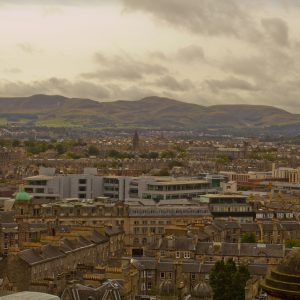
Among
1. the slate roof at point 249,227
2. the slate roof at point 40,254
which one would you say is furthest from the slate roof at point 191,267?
the slate roof at point 249,227

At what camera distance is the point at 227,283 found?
146 feet

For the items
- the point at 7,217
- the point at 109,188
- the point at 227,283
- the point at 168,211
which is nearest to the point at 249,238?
the point at 168,211

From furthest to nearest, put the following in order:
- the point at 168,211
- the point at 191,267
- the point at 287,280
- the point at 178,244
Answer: the point at 168,211 < the point at 178,244 < the point at 191,267 < the point at 287,280

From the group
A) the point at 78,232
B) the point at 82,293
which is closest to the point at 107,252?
the point at 78,232

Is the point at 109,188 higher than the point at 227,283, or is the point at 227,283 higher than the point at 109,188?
the point at 109,188

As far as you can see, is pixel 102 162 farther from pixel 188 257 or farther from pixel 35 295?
pixel 35 295

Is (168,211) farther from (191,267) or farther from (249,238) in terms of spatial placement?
(191,267)

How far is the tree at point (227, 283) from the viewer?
1722 inches

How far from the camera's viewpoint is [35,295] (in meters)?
33.8

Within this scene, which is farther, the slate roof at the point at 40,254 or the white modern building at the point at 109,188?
the white modern building at the point at 109,188

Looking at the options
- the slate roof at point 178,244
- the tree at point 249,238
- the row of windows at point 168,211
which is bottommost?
the tree at point 249,238

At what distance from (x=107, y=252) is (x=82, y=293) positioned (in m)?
27.9

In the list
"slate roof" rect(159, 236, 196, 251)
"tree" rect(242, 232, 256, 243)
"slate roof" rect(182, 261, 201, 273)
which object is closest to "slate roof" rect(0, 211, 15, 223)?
"slate roof" rect(159, 236, 196, 251)

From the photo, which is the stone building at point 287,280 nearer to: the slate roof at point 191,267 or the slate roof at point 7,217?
the slate roof at point 191,267
